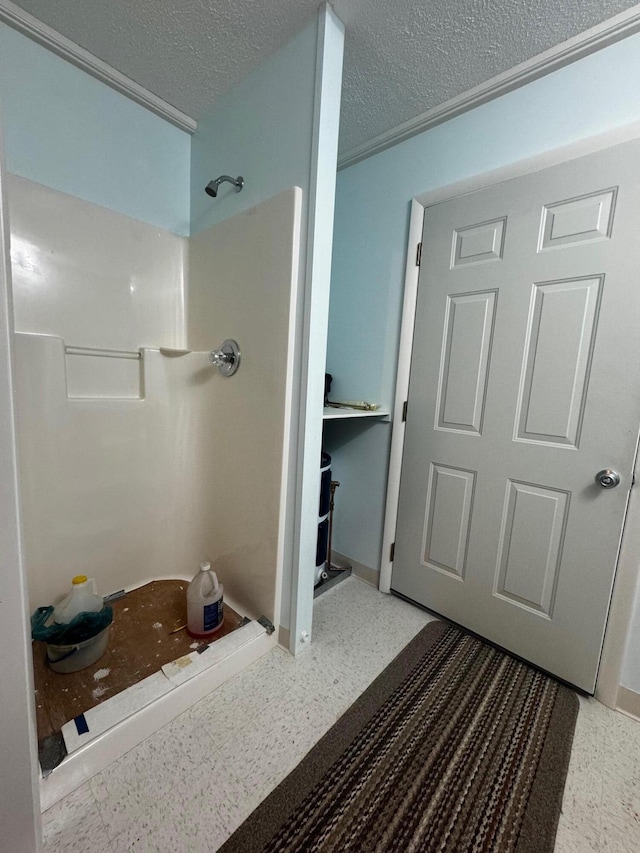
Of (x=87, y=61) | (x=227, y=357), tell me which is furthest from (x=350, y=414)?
(x=87, y=61)

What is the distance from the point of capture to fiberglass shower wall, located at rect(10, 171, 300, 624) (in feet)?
4.06

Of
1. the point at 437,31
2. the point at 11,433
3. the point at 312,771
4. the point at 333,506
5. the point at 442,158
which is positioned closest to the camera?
the point at 11,433

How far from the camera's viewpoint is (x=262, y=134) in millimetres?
1255

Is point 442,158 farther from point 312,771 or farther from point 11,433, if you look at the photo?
point 312,771

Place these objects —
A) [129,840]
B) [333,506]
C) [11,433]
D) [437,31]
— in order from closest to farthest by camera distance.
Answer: [11,433]
[129,840]
[437,31]
[333,506]

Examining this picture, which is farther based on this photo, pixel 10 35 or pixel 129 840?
pixel 10 35

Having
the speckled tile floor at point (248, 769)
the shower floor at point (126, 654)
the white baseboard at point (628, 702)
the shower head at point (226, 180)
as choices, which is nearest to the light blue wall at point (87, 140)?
the shower head at point (226, 180)

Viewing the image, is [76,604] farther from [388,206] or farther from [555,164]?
[555,164]

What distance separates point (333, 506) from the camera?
1945 millimetres

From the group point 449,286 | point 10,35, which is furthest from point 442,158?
point 10,35

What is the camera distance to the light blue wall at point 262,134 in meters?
1.12

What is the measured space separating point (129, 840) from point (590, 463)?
64.2 inches

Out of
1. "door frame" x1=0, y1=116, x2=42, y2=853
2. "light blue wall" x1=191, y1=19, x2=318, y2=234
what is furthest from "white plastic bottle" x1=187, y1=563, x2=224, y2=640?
"light blue wall" x1=191, y1=19, x2=318, y2=234

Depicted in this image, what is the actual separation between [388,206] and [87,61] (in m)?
1.28
